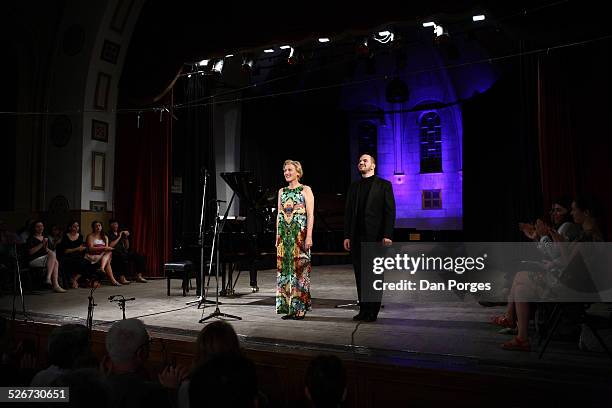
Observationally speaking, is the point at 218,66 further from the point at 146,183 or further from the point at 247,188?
the point at 247,188

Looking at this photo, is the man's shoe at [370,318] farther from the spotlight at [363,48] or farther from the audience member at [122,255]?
the audience member at [122,255]

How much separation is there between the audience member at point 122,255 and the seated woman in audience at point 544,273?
644 centimetres

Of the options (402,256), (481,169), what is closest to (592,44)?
(402,256)

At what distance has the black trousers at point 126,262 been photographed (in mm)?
8305

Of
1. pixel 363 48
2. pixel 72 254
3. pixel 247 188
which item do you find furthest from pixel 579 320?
pixel 72 254

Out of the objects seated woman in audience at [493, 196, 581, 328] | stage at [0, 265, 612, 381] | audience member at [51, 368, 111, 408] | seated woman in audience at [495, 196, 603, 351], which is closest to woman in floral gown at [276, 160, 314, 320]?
stage at [0, 265, 612, 381]

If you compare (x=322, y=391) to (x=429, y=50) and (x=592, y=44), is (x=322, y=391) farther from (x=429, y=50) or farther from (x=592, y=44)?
(x=429, y=50)

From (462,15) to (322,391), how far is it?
17.4 ft

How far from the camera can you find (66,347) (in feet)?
6.15

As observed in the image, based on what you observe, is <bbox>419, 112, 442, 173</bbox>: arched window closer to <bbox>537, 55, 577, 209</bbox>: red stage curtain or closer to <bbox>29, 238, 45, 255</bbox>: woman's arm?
<bbox>537, 55, 577, 209</bbox>: red stage curtain

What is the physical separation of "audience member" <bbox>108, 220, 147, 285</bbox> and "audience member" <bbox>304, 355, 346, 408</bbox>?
726cm

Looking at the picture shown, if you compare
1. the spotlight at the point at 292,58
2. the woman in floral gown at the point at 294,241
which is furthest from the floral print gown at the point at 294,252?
the spotlight at the point at 292,58

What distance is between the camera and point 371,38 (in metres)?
7.46

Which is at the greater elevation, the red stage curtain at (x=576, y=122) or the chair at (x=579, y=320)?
the red stage curtain at (x=576, y=122)
